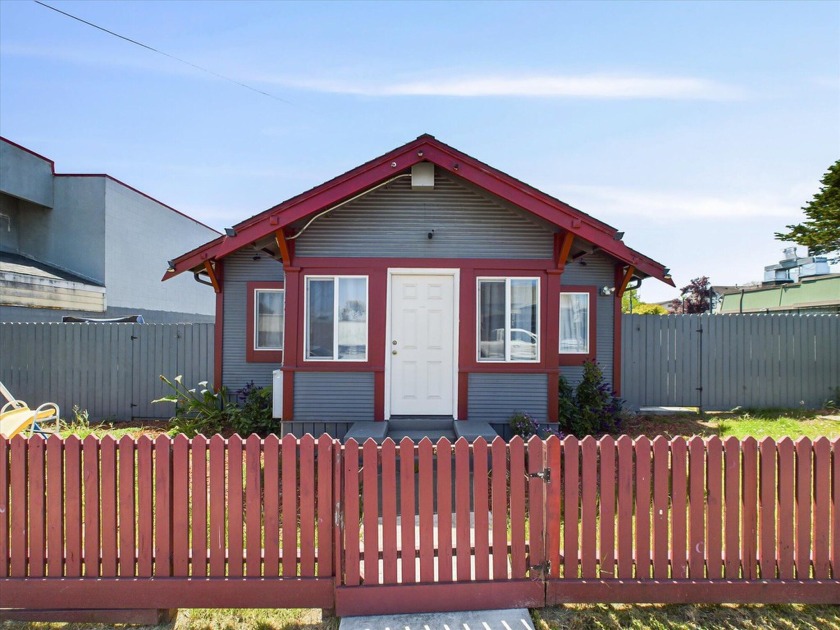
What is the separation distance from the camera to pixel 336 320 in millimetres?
7105

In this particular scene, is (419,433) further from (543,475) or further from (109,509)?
(109,509)

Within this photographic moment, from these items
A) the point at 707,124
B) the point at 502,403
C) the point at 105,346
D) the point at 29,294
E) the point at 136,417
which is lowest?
the point at 136,417

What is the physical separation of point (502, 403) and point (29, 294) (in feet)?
42.2

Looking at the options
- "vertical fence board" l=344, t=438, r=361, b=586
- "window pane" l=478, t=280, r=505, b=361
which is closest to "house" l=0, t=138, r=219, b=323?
"window pane" l=478, t=280, r=505, b=361

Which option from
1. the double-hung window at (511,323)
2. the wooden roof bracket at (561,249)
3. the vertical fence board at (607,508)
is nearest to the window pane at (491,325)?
the double-hung window at (511,323)

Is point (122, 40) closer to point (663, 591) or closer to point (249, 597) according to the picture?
point (249, 597)

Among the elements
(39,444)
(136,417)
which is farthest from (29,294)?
(39,444)

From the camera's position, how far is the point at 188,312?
21281 mm

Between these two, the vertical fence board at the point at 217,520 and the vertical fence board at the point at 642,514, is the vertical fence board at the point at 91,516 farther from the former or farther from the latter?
the vertical fence board at the point at 642,514

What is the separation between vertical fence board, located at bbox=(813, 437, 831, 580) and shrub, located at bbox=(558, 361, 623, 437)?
442 cm

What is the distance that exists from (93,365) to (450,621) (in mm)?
9611

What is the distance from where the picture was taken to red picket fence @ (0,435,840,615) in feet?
9.65

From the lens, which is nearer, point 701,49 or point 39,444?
point 39,444

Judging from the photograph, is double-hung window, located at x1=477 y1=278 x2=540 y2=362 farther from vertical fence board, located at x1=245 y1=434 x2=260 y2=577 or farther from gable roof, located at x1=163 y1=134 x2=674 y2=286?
vertical fence board, located at x1=245 y1=434 x2=260 y2=577
